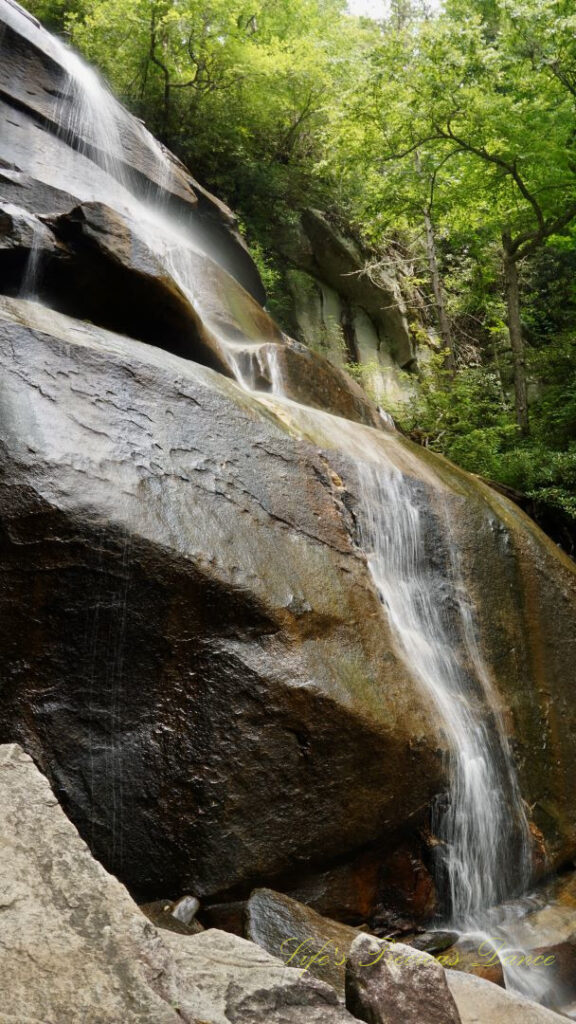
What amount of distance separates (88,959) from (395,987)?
1.35 meters

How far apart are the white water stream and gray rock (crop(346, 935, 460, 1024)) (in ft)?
7.39

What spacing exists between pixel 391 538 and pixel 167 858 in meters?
3.35

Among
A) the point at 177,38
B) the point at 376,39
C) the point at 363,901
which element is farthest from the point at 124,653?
the point at 177,38

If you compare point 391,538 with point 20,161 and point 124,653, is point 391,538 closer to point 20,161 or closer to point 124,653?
point 124,653

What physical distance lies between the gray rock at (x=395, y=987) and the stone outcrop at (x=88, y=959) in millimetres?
262

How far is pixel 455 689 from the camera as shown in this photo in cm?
588

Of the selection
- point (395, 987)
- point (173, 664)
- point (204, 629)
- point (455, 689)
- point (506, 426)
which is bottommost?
point (395, 987)

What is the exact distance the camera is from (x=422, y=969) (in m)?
2.90

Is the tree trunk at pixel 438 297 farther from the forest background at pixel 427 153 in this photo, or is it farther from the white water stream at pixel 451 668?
the white water stream at pixel 451 668

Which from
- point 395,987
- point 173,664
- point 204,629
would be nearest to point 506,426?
point 204,629

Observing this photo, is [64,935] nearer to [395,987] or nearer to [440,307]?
[395,987]

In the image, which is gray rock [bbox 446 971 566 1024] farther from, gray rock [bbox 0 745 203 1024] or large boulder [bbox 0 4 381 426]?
large boulder [bbox 0 4 381 426]

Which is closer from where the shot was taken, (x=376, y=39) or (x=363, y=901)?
(x=363, y=901)

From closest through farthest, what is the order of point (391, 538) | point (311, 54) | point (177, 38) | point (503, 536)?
point (391, 538) → point (503, 536) → point (177, 38) → point (311, 54)
